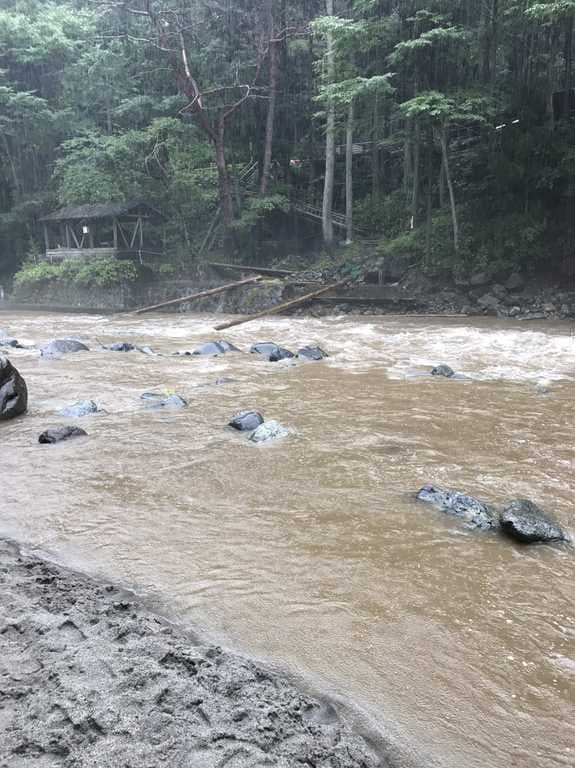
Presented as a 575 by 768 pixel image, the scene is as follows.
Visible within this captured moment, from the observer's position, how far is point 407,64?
63.0ft

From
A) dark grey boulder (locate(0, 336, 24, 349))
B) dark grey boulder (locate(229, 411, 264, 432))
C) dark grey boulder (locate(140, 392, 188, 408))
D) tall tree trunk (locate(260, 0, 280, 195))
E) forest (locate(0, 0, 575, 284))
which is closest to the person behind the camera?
dark grey boulder (locate(229, 411, 264, 432))

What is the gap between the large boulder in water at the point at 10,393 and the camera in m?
7.49

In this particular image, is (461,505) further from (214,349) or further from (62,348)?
(62,348)

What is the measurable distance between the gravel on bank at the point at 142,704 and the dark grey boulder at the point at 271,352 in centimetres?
868

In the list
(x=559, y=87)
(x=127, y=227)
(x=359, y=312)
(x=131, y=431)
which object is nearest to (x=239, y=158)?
(x=127, y=227)

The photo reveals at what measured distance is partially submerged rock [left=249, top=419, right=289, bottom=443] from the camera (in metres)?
6.44

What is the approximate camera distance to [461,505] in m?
4.56

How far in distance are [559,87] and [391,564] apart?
20793 millimetres

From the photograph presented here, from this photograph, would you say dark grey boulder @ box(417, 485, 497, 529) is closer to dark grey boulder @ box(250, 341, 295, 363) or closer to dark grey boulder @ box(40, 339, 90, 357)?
dark grey boulder @ box(250, 341, 295, 363)

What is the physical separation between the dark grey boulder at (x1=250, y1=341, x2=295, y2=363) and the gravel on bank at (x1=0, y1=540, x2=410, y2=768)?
868cm

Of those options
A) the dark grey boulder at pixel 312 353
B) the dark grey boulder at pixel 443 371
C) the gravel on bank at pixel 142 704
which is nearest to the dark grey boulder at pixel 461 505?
the gravel on bank at pixel 142 704

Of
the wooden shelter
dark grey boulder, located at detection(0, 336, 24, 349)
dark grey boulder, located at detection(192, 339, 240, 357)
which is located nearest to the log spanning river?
dark grey boulder, located at detection(192, 339, 240, 357)

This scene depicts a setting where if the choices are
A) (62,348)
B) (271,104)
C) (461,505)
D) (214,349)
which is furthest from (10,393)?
(271,104)

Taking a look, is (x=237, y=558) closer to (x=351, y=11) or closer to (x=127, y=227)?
(x=351, y=11)
